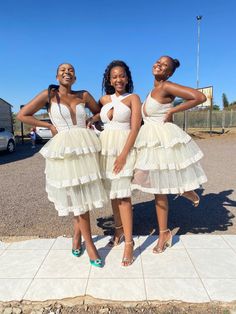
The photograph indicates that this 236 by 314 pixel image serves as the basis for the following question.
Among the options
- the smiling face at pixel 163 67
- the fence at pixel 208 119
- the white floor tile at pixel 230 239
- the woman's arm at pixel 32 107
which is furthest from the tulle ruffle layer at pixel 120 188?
the fence at pixel 208 119

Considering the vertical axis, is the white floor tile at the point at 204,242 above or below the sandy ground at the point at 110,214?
above

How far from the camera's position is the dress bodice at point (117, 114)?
2.93 metres

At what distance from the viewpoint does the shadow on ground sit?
4316 mm

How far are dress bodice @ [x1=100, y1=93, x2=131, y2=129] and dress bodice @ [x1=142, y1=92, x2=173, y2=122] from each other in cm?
26

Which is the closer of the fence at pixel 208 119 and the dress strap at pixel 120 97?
the dress strap at pixel 120 97

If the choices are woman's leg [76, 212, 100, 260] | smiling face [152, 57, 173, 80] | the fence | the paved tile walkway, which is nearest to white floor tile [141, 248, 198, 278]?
the paved tile walkway

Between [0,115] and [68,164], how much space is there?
2042 cm

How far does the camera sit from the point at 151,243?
3611 millimetres

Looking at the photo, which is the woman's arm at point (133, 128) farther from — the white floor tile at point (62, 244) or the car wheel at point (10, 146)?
the car wheel at point (10, 146)

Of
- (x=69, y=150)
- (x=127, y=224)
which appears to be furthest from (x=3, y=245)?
(x=69, y=150)

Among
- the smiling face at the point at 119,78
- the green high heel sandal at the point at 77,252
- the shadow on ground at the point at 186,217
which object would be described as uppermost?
the smiling face at the point at 119,78

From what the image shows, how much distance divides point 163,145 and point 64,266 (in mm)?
1648

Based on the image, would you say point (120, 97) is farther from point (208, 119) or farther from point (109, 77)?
point (208, 119)

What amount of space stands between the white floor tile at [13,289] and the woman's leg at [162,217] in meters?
1.45
